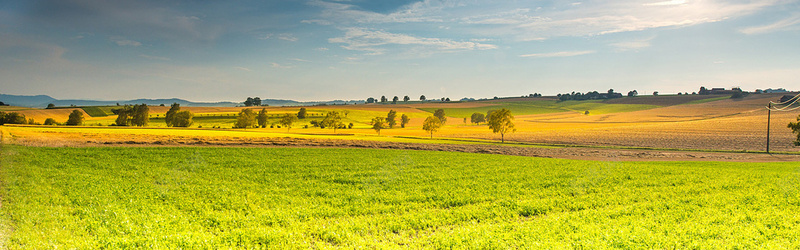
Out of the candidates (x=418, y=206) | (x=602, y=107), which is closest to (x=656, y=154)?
(x=418, y=206)

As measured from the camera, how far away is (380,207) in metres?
16.0

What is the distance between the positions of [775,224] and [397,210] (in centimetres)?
1391

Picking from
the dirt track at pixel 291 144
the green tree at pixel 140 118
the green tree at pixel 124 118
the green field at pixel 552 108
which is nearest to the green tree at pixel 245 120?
the green tree at pixel 140 118

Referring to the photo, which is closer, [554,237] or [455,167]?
[554,237]

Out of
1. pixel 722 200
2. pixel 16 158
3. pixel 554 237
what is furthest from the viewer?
pixel 16 158

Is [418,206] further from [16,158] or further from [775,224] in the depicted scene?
[16,158]

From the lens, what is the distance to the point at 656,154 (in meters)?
51.6

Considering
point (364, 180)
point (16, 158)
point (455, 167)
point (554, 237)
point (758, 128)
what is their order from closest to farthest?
point (554, 237)
point (364, 180)
point (16, 158)
point (455, 167)
point (758, 128)

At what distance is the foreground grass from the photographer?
1150 cm

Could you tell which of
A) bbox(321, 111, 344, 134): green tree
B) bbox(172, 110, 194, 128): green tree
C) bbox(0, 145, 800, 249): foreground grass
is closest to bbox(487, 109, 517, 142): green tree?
bbox(321, 111, 344, 134): green tree

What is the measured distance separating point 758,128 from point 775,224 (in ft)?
276

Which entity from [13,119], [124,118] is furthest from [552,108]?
[13,119]

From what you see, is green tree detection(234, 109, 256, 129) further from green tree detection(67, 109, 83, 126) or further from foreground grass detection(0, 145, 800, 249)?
foreground grass detection(0, 145, 800, 249)

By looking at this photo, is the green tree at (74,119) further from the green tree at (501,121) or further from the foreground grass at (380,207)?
the green tree at (501,121)
